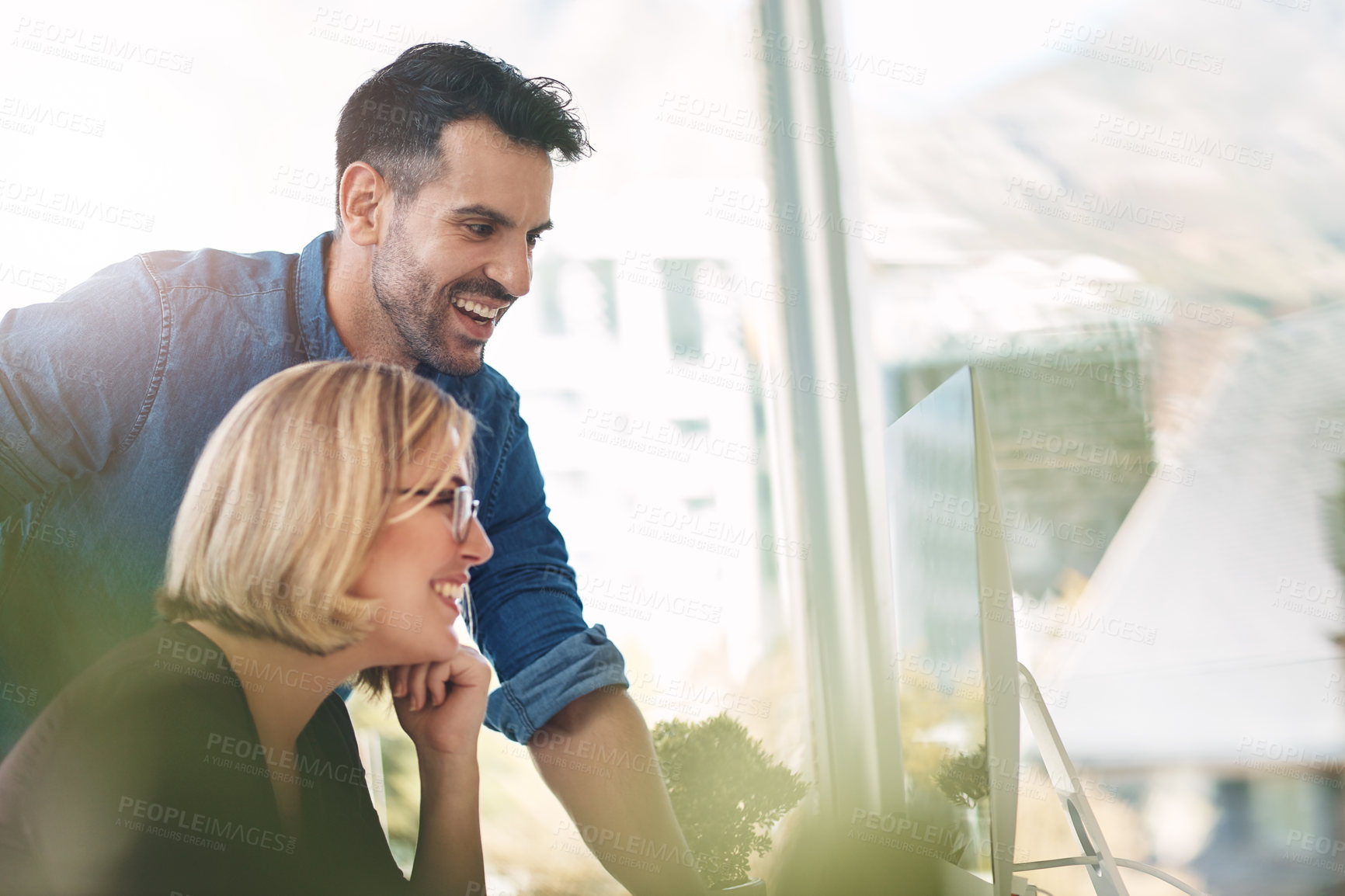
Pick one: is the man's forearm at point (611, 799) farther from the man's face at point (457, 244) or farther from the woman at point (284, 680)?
the man's face at point (457, 244)

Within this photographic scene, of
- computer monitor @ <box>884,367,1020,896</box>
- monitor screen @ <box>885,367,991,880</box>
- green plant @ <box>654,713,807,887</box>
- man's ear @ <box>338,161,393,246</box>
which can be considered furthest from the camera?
green plant @ <box>654,713,807,887</box>

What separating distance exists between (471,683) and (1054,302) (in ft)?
4.77

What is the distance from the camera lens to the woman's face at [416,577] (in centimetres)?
131

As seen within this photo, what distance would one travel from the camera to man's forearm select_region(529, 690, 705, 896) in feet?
4.97

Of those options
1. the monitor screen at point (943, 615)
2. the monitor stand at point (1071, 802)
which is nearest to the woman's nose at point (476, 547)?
the monitor screen at point (943, 615)

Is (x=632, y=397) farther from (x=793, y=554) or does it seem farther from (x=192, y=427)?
(x=192, y=427)

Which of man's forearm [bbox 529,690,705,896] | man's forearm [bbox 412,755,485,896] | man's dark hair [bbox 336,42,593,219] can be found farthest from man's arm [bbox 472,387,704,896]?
man's dark hair [bbox 336,42,593,219]

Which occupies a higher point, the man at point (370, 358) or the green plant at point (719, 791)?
the man at point (370, 358)

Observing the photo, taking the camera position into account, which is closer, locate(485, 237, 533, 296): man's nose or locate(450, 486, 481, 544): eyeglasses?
locate(450, 486, 481, 544): eyeglasses

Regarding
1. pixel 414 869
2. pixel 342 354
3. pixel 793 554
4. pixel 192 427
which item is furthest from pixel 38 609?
pixel 793 554

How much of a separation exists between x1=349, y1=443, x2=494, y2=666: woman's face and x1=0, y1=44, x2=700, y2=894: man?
96mm

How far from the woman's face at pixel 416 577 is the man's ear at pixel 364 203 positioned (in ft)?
1.37

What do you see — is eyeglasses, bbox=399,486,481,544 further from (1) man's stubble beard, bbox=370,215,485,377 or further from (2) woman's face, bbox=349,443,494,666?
(1) man's stubble beard, bbox=370,215,485,377

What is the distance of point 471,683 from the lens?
144 centimetres
